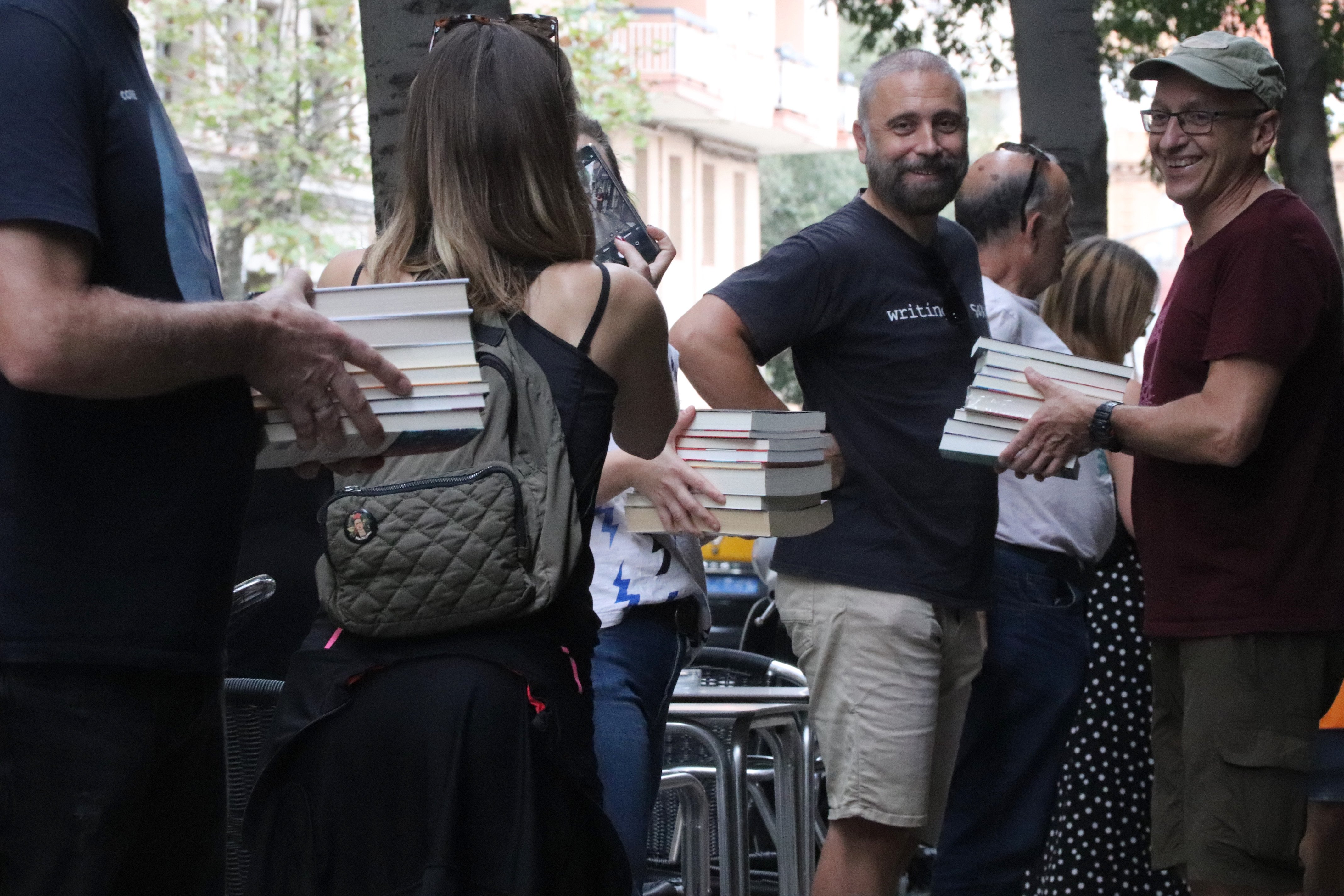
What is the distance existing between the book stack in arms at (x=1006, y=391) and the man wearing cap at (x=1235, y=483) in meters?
0.04

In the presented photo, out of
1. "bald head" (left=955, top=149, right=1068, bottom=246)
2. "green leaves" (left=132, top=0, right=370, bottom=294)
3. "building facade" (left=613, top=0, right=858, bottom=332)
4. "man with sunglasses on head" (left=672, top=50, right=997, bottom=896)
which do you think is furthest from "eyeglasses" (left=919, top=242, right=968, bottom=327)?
"building facade" (left=613, top=0, right=858, bottom=332)

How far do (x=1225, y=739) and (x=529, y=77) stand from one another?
1.94m

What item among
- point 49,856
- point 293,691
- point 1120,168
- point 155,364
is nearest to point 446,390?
point 155,364

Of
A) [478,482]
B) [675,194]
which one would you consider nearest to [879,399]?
[478,482]

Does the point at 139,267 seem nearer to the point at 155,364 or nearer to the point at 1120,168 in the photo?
the point at 155,364

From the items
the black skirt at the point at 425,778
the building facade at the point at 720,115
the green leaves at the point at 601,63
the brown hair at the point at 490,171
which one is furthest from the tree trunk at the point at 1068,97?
the building facade at the point at 720,115

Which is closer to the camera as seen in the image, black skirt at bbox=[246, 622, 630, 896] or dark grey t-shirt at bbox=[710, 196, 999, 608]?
black skirt at bbox=[246, 622, 630, 896]

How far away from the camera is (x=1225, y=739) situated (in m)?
3.43

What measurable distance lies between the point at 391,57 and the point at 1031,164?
2.02m

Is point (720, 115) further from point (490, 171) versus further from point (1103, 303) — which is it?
point (490, 171)

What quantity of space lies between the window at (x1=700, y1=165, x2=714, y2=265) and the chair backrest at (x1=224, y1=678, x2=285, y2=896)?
35.7 metres

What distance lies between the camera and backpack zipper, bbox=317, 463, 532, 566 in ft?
7.86

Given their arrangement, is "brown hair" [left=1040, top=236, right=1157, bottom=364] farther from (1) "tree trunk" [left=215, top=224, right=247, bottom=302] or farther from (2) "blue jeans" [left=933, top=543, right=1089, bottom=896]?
(1) "tree trunk" [left=215, top=224, right=247, bottom=302]

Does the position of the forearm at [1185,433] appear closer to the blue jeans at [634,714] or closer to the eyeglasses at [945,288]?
the eyeglasses at [945,288]
